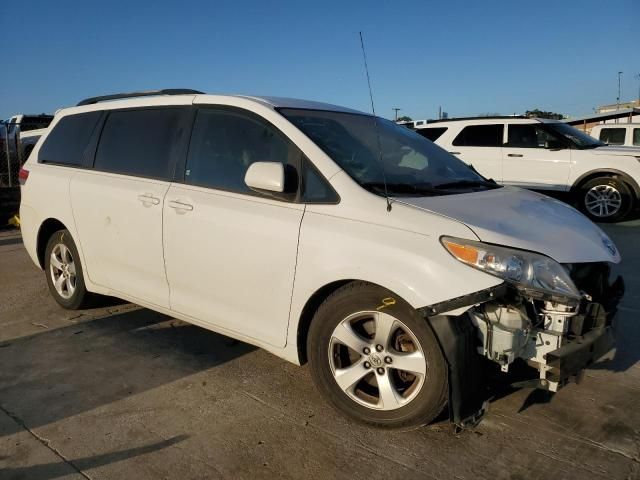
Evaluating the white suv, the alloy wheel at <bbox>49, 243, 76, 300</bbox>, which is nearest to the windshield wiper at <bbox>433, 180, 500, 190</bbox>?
the alloy wheel at <bbox>49, 243, 76, 300</bbox>

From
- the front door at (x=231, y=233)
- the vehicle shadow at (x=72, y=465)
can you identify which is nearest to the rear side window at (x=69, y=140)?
the front door at (x=231, y=233)

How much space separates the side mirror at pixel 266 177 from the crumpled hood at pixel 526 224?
658 mm

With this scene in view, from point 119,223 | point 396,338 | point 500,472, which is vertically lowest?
point 500,472

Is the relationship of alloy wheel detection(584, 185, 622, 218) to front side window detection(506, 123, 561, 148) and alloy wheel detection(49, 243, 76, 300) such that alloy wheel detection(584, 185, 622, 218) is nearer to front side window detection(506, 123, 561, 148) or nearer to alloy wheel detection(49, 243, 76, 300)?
front side window detection(506, 123, 561, 148)

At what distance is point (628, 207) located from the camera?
9.84 meters

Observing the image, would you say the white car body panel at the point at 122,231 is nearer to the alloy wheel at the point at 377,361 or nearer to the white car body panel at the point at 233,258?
the white car body panel at the point at 233,258

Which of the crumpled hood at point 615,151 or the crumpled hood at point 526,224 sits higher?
the crumpled hood at point 615,151

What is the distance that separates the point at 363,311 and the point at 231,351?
1511 millimetres

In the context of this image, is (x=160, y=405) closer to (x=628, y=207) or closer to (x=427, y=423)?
(x=427, y=423)

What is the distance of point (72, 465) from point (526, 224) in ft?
8.47

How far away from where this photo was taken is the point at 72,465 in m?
2.65

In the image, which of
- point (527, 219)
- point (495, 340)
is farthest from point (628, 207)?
point (495, 340)

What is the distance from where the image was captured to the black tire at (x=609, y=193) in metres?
9.82

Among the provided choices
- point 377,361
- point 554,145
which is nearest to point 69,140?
point 377,361
